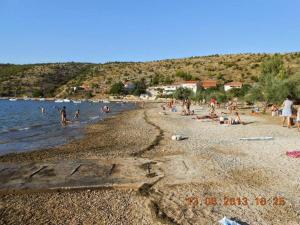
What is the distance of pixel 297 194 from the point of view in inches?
353

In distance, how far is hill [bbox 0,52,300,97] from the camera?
120 metres

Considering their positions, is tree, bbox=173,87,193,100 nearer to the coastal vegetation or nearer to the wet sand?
the coastal vegetation

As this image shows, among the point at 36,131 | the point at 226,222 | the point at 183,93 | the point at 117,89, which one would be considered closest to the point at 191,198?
the point at 226,222

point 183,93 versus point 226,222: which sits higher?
point 226,222

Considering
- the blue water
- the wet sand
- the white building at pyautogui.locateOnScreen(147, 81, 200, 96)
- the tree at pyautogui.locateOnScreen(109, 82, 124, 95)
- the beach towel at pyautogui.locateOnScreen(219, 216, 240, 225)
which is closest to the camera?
the beach towel at pyautogui.locateOnScreen(219, 216, 240, 225)

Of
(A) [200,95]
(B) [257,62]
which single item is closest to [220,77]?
(B) [257,62]

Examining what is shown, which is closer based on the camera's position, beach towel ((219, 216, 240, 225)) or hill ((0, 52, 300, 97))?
beach towel ((219, 216, 240, 225))

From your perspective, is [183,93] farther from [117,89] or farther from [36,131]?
[36,131]

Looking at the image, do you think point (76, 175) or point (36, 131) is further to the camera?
point (36, 131)

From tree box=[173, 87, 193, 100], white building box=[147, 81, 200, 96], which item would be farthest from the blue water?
white building box=[147, 81, 200, 96]

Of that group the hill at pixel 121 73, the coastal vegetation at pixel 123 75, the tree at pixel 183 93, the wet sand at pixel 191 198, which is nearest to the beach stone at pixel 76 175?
the wet sand at pixel 191 198

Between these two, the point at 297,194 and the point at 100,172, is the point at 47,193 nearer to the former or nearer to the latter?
the point at 100,172

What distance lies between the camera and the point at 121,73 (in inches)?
5999

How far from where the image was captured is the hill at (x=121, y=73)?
119750 mm
